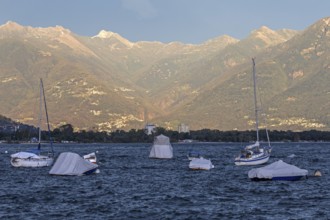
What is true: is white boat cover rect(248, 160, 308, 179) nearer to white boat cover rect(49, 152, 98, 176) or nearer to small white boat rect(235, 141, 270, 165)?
white boat cover rect(49, 152, 98, 176)

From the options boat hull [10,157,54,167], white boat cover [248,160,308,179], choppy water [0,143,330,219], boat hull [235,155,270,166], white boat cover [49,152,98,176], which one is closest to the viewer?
choppy water [0,143,330,219]

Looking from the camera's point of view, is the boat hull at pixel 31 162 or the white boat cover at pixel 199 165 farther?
the boat hull at pixel 31 162

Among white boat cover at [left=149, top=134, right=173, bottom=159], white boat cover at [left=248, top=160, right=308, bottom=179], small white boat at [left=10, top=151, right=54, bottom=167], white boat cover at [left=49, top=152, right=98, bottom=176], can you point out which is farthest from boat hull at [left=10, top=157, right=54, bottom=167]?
white boat cover at [left=248, top=160, right=308, bottom=179]

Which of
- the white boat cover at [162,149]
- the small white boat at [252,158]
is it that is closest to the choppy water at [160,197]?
the small white boat at [252,158]

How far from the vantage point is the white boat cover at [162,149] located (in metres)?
193

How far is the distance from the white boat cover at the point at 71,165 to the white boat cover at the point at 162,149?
3088 inches

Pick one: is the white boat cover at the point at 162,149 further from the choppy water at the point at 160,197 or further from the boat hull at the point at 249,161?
the choppy water at the point at 160,197

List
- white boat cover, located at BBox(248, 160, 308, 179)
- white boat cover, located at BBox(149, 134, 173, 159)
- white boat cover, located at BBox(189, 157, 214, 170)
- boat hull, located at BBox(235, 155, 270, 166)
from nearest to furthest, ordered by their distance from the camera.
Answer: white boat cover, located at BBox(248, 160, 308, 179) → white boat cover, located at BBox(189, 157, 214, 170) → boat hull, located at BBox(235, 155, 270, 166) → white boat cover, located at BBox(149, 134, 173, 159)

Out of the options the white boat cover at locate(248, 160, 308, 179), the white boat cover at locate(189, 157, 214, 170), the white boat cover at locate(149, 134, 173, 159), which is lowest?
the white boat cover at locate(248, 160, 308, 179)

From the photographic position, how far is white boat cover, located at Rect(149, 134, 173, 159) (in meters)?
193

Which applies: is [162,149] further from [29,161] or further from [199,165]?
[199,165]

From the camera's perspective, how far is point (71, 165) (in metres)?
112

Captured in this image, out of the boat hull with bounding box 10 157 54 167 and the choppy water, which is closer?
the choppy water

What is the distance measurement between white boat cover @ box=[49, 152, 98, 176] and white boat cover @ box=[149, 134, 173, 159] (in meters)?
78.4
